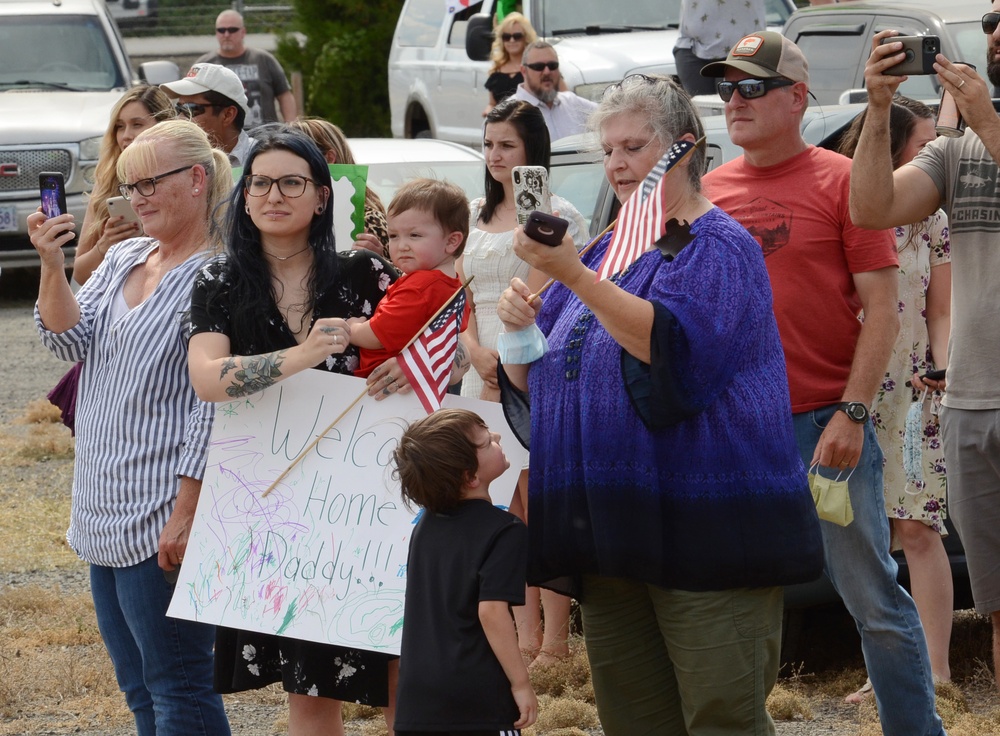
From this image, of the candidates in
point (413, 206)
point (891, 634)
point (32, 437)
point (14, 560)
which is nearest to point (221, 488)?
point (413, 206)

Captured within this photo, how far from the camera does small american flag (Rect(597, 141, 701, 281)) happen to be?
2.95m

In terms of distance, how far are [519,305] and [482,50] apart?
9.52 metres

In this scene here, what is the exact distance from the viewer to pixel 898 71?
11.4 feet

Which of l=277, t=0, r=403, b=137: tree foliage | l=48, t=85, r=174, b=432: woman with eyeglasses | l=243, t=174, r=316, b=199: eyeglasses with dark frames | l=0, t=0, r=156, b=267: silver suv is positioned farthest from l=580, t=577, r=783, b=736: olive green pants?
l=277, t=0, r=403, b=137: tree foliage

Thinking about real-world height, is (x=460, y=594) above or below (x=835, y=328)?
below

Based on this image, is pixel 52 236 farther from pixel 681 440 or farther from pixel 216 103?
pixel 216 103

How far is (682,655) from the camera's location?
3.13m

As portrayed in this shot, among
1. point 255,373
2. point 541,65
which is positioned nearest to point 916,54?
point 255,373

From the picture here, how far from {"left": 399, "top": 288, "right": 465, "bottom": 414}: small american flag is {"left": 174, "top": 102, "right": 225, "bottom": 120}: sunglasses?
2486 millimetres

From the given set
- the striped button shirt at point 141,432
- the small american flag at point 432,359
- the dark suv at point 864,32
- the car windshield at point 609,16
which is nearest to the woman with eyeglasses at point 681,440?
the small american flag at point 432,359

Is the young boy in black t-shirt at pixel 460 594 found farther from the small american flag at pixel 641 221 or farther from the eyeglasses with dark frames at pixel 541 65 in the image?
the eyeglasses with dark frames at pixel 541 65

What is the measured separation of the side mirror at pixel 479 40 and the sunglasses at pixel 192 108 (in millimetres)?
6461

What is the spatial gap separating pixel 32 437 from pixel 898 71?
22.8 feet

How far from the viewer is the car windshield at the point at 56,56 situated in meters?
13.0
